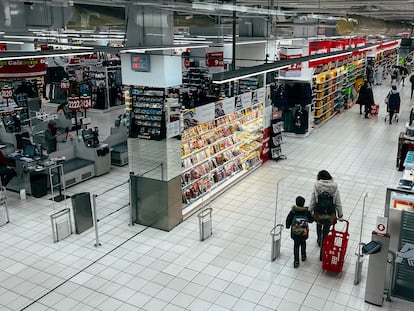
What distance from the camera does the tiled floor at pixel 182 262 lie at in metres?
6.39

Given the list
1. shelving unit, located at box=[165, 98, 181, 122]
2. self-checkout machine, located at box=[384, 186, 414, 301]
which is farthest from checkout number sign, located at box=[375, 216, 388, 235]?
shelving unit, located at box=[165, 98, 181, 122]

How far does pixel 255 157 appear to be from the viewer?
12203mm

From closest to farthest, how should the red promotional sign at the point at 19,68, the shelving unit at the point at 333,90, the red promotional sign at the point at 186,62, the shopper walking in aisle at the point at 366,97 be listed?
the red promotional sign at the point at 19,68
the shelving unit at the point at 333,90
the shopper walking in aisle at the point at 366,97
the red promotional sign at the point at 186,62

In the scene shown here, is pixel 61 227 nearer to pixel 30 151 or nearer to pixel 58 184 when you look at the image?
pixel 58 184

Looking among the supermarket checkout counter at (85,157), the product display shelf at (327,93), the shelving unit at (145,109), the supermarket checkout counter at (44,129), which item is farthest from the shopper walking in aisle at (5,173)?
the product display shelf at (327,93)

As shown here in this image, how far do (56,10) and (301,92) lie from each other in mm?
8810

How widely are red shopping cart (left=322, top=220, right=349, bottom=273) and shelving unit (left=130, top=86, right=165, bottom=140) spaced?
4.04 meters

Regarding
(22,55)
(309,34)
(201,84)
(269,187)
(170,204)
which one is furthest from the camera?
(201,84)

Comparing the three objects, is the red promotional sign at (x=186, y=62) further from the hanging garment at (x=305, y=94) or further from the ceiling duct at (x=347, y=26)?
the ceiling duct at (x=347, y=26)

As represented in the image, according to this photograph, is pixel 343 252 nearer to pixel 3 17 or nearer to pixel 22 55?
pixel 22 55

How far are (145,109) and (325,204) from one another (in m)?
4.28

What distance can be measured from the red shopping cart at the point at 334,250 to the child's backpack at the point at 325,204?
353 mm

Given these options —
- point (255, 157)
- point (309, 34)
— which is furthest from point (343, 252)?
point (309, 34)

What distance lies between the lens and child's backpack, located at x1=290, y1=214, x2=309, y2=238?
697 cm
